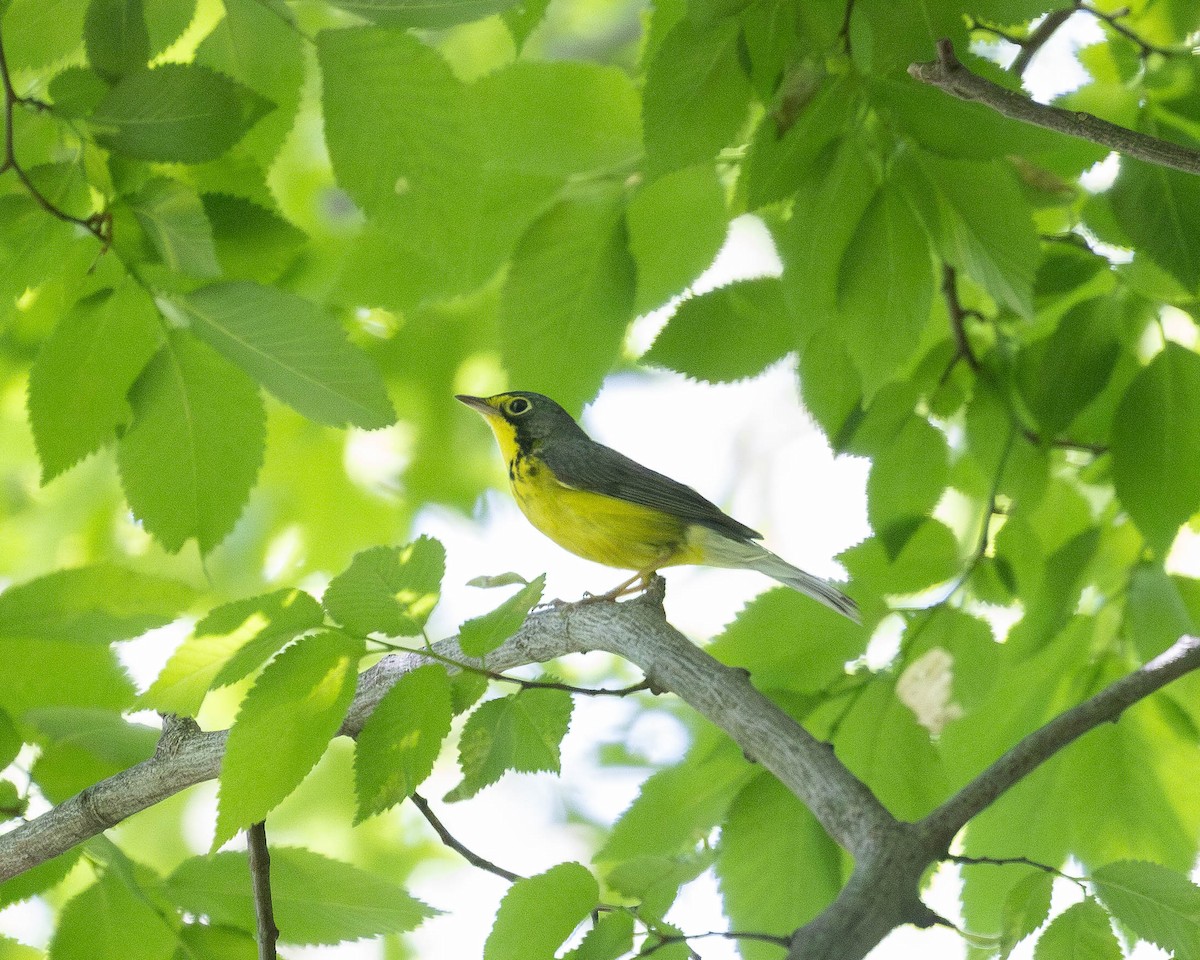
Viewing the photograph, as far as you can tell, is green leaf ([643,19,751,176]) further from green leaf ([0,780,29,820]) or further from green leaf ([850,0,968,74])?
green leaf ([0,780,29,820])

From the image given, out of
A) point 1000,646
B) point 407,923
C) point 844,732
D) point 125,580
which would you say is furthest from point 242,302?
point 1000,646

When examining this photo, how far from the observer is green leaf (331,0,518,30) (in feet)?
6.31

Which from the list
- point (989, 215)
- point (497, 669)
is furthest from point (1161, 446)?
point (497, 669)

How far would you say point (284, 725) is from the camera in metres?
1.63

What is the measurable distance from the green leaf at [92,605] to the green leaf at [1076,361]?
192 cm

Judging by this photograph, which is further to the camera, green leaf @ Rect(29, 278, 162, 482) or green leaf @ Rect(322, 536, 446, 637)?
green leaf @ Rect(29, 278, 162, 482)

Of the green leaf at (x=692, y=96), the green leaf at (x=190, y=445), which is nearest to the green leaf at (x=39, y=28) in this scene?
the green leaf at (x=190, y=445)

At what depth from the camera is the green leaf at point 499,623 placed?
65.7 inches

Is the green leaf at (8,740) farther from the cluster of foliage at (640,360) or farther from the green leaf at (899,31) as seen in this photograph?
the green leaf at (899,31)

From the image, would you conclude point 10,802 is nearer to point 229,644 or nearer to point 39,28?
point 229,644

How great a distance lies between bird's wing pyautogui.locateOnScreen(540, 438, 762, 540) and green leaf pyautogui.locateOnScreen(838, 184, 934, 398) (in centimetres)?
118

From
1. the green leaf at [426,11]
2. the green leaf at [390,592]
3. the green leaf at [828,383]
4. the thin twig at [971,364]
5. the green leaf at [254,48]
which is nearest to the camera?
the green leaf at [390,592]

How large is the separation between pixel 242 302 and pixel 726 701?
111cm

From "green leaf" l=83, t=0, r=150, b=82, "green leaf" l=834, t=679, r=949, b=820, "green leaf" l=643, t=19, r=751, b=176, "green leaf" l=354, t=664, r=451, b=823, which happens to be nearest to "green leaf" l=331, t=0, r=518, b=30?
"green leaf" l=643, t=19, r=751, b=176
